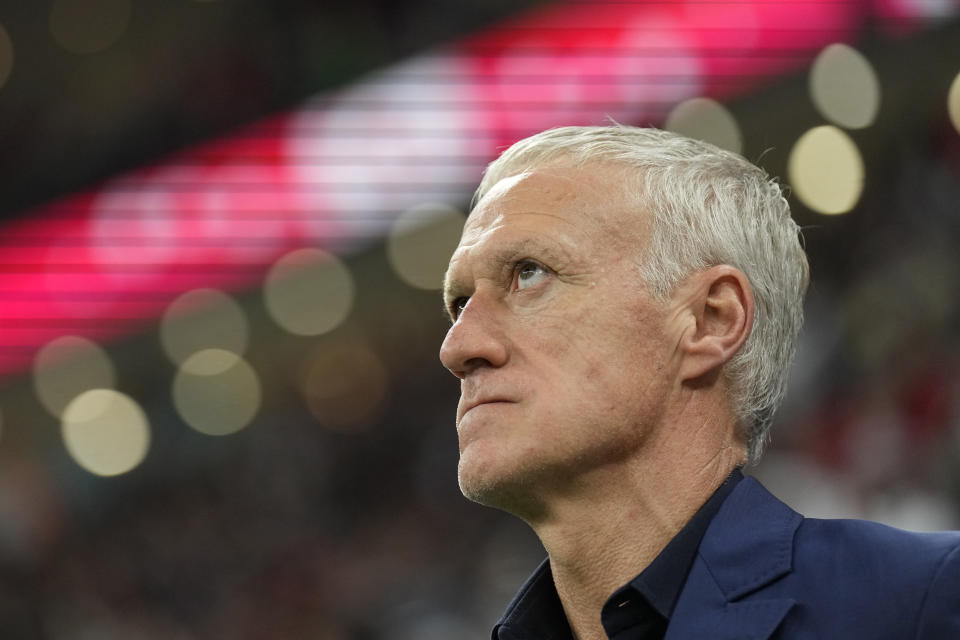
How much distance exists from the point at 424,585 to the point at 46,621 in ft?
9.39

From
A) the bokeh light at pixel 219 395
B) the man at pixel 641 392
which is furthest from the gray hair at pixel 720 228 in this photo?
the bokeh light at pixel 219 395

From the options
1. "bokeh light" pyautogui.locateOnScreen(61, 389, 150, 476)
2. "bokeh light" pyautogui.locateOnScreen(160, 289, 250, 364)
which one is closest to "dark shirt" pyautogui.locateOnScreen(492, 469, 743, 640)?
"bokeh light" pyautogui.locateOnScreen(160, 289, 250, 364)

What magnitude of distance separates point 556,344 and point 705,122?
642 centimetres

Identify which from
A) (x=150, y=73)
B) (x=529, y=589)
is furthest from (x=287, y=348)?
(x=529, y=589)

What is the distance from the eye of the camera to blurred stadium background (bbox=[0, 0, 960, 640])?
686cm

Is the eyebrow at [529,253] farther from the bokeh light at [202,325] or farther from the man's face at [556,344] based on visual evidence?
the bokeh light at [202,325]

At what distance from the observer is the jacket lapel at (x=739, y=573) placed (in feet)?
5.03

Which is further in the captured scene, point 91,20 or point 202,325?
point 202,325

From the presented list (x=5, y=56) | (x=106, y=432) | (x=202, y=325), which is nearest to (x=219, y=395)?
(x=106, y=432)

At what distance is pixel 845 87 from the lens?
25.5 ft

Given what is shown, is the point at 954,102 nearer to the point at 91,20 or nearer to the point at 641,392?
the point at 641,392

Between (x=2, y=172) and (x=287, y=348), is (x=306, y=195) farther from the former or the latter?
(x=287, y=348)

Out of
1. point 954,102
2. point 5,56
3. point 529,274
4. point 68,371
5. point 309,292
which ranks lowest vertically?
point 68,371

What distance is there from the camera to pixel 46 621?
8.73 m
